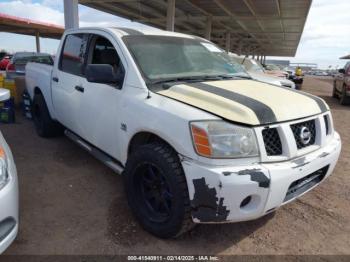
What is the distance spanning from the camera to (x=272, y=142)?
2455 millimetres

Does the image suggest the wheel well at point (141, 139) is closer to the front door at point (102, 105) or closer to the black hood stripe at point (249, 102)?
the front door at point (102, 105)

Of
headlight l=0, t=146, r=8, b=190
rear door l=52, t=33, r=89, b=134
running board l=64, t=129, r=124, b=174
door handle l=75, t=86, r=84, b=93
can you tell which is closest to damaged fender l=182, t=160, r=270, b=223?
running board l=64, t=129, r=124, b=174

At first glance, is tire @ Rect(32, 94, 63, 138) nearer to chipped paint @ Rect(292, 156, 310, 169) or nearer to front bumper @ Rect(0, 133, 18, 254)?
front bumper @ Rect(0, 133, 18, 254)

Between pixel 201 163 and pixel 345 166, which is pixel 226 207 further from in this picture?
pixel 345 166

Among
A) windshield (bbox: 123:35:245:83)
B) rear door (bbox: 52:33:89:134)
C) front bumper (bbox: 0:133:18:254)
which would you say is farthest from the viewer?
rear door (bbox: 52:33:89:134)

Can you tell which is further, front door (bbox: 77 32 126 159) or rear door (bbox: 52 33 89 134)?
rear door (bbox: 52 33 89 134)

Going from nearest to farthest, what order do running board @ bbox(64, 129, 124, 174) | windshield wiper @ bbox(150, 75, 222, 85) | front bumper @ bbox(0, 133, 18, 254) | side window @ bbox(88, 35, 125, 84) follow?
front bumper @ bbox(0, 133, 18, 254) < windshield wiper @ bbox(150, 75, 222, 85) < running board @ bbox(64, 129, 124, 174) < side window @ bbox(88, 35, 125, 84)

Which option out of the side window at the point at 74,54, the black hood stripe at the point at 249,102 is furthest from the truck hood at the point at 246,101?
the side window at the point at 74,54

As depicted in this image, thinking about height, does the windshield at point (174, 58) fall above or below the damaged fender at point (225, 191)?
above

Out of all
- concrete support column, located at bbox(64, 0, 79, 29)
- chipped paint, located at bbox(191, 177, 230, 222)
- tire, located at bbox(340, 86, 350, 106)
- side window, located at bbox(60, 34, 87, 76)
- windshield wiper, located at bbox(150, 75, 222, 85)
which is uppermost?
concrete support column, located at bbox(64, 0, 79, 29)

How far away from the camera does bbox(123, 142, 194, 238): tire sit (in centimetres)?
244

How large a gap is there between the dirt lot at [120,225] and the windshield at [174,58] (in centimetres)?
145

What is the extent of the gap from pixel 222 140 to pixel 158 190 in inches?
33.0

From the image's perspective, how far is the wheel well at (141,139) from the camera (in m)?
2.83
